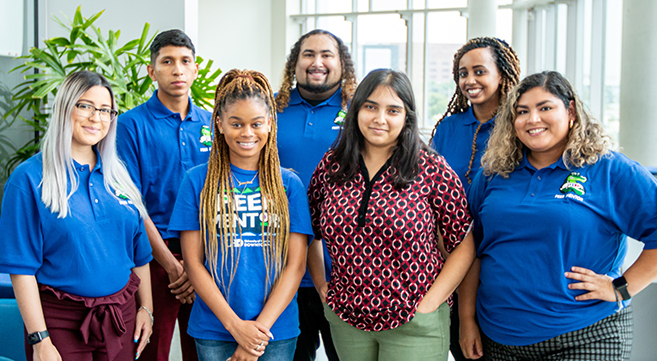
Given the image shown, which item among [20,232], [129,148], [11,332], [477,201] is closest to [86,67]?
[129,148]

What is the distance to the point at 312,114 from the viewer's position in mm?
2529

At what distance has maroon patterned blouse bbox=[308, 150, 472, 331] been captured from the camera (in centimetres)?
181

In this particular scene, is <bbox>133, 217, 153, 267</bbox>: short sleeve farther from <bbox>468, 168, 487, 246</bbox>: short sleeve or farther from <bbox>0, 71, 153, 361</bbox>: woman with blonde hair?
<bbox>468, 168, 487, 246</bbox>: short sleeve

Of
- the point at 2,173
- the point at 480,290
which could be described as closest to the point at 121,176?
the point at 480,290

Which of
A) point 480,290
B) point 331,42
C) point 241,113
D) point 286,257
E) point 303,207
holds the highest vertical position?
point 331,42

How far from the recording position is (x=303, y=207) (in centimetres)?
200

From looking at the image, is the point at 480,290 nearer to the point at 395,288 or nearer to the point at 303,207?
the point at 395,288

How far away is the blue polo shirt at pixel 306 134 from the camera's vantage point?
2.46 m

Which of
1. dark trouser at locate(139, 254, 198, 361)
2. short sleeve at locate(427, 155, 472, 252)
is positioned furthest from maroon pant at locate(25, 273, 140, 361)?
short sleeve at locate(427, 155, 472, 252)

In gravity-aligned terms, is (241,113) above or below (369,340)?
above

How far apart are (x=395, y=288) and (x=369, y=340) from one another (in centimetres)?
23

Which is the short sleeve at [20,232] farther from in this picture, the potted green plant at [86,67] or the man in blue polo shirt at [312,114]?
the potted green plant at [86,67]

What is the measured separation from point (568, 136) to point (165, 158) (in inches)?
67.5

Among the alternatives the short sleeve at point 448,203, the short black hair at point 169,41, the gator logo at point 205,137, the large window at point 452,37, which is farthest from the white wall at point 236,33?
the short sleeve at point 448,203
